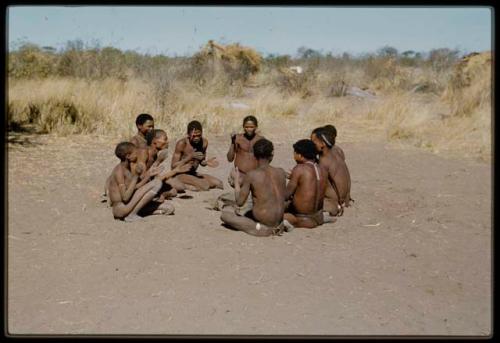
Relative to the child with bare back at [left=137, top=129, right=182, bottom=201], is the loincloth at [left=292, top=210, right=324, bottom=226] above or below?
below

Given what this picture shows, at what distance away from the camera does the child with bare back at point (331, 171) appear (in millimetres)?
6277

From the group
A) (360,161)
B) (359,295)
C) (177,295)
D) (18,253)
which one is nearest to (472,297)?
(359,295)

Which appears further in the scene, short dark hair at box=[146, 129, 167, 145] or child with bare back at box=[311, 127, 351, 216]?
short dark hair at box=[146, 129, 167, 145]

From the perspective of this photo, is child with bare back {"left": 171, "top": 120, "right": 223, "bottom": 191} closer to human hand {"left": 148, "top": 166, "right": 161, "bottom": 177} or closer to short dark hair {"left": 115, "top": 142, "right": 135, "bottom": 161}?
human hand {"left": 148, "top": 166, "right": 161, "bottom": 177}

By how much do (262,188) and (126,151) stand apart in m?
1.49

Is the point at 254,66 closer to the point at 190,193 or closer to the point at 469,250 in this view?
the point at 190,193

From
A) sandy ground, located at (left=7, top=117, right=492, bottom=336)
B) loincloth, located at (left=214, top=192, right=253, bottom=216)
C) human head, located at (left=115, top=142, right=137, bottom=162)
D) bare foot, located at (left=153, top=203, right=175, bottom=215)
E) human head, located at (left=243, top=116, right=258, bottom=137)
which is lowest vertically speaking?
sandy ground, located at (left=7, top=117, right=492, bottom=336)

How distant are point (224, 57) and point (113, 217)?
21753 mm

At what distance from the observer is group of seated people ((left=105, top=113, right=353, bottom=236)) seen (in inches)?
218

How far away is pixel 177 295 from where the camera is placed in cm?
430

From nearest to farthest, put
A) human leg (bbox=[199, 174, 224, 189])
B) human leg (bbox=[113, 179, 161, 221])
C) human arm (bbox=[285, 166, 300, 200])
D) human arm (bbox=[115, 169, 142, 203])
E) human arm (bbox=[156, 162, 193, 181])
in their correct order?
human arm (bbox=[285, 166, 300, 200]) < human arm (bbox=[115, 169, 142, 203]) < human leg (bbox=[113, 179, 161, 221]) < human arm (bbox=[156, 162, 193, 181]) < human leg (bbox=[199, 174, 224, 189])

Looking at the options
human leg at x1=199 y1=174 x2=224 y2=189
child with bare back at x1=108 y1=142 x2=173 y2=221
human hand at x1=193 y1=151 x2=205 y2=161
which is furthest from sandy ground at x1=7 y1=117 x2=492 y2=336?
human hand at x1=193 y1=151 x2=205 y2=161

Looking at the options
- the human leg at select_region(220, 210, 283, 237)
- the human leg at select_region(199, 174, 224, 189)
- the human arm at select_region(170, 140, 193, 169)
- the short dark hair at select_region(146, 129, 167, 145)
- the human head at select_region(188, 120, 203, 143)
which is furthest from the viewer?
the human leg at select_region(199, 174, 224, 189)

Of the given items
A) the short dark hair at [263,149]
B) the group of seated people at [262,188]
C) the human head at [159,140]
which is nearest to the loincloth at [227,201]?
the group of seated people at [262,188]
